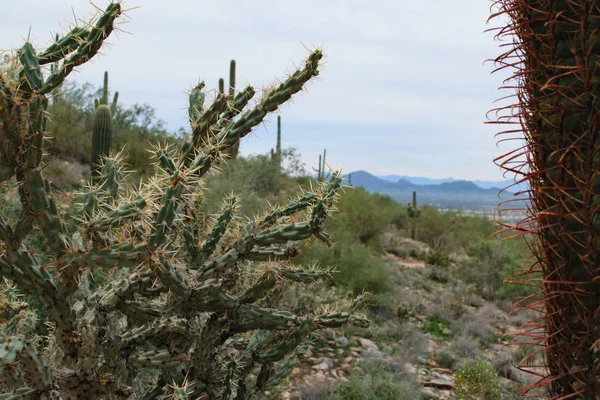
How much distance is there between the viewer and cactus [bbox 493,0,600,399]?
1.83 metres

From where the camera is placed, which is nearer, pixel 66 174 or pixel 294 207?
pixel 294 207

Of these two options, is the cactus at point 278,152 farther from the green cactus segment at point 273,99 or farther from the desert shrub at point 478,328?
the green cactus segment at point 273,99

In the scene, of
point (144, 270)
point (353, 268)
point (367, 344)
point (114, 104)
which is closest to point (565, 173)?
point (144, 270)

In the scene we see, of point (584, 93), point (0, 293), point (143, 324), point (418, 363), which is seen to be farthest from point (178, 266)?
point (418, 363)

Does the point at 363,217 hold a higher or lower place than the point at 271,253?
lower

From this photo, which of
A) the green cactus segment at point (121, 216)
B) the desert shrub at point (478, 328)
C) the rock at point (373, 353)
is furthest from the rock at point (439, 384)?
the green cactus segment at point (121, 216)

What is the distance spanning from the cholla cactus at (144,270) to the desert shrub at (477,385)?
292 cm

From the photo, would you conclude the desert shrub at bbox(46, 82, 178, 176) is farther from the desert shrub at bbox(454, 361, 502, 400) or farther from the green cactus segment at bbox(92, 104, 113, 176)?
the desert shrub at bbox(454, 361, 502, 400)

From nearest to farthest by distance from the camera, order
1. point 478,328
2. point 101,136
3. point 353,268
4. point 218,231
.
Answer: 1. point 218,231
2. point 478,328
3. point 101,136
4. point 353,268

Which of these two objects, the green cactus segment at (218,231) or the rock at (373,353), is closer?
the green cactus segment at (218,231)

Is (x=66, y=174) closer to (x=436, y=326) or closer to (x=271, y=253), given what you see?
(x=436, y=326)

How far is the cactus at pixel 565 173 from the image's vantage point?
1.83 m

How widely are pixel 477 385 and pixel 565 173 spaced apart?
4413 mm

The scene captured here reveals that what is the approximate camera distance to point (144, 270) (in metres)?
2.50
